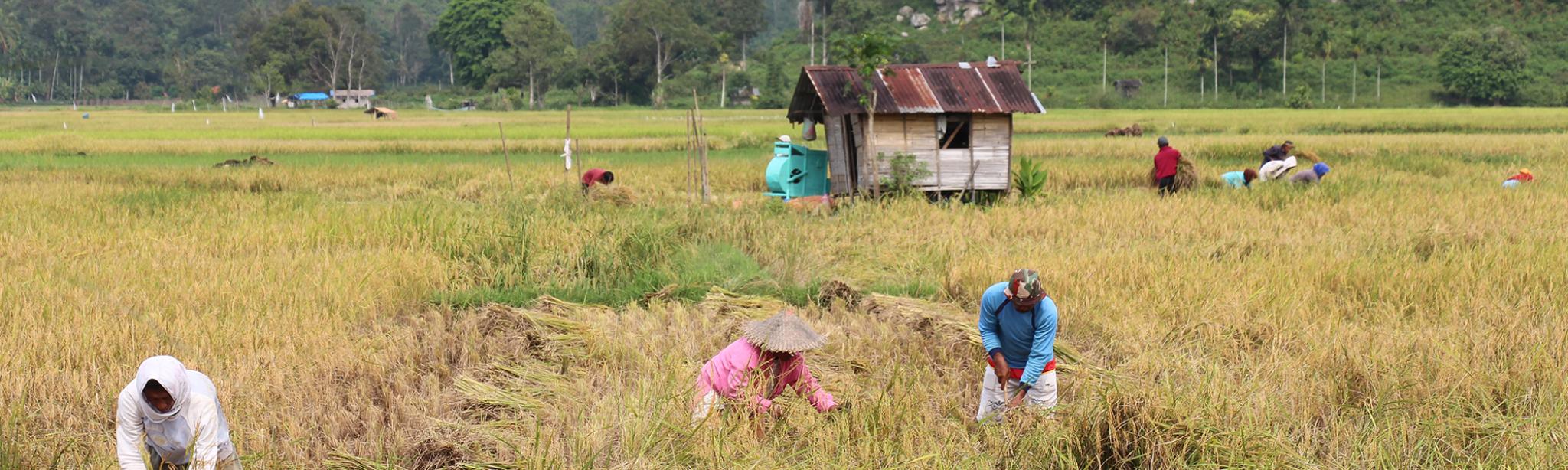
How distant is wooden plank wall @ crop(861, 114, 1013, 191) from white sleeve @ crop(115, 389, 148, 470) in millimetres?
11993

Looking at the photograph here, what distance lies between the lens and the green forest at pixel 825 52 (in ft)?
206

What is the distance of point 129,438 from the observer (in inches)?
161

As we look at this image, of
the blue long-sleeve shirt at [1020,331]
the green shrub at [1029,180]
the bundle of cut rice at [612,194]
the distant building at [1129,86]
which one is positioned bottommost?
the blue long-sleeve shirt at [1020,331]

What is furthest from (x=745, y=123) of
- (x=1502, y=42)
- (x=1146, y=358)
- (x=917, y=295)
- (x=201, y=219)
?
(x=1502, y=42)

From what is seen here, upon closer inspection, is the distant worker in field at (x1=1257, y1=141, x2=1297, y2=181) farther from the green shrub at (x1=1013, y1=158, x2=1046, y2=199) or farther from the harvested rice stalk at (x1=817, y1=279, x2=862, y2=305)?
the harvested rice stalk at (x1=817, y1=279, x2=862, y2=305)

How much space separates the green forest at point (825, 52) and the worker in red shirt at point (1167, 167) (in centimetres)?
3724

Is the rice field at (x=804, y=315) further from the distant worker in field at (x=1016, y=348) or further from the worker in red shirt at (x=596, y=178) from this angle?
the worker in red shirt at (x=596, y=178)

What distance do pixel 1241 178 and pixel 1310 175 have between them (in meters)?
1.08

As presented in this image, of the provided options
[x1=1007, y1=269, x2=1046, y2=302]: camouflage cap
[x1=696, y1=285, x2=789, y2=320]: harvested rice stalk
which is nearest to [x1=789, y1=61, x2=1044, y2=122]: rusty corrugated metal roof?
[x1=696, y1=285, x2=789, y2=320]: harvested rice stalk

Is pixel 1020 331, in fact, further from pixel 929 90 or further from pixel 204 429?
pixel 929 90

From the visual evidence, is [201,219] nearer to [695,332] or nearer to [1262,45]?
[695,332]

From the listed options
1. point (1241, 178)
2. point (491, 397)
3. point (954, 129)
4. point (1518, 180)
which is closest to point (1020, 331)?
point (491, 397)

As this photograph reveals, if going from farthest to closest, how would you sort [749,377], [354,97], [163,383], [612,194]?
[354,97] → [612,194] → [749,377] → [163,383]

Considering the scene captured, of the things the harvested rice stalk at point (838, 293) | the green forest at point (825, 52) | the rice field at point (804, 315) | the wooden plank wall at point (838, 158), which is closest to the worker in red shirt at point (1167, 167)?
the rice field at point (804, 315)
